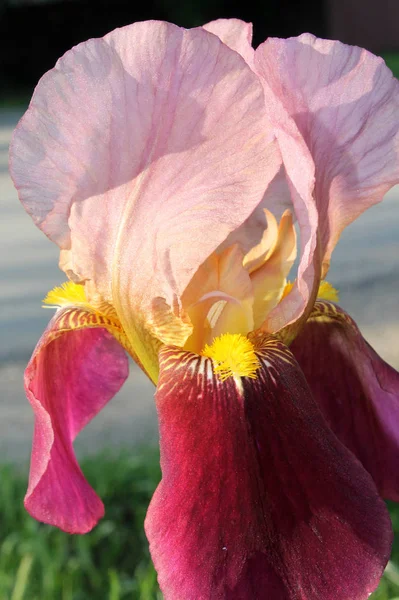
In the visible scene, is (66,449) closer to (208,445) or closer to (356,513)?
(208,445)

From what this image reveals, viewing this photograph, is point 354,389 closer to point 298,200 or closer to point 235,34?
point 298,200

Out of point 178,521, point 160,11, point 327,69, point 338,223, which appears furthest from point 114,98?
point 160,11

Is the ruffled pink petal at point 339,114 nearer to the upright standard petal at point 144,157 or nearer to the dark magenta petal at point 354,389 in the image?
the upright standard petal at point 144,157

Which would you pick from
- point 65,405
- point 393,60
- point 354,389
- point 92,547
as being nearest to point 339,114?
point 354,389

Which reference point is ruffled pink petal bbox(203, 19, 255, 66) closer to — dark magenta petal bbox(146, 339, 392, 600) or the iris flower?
the iris flower

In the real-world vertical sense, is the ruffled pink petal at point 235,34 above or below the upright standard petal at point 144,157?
above

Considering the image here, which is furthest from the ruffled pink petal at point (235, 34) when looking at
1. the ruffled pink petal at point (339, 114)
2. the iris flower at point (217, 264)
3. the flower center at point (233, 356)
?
the flower center at point (233, 356)
